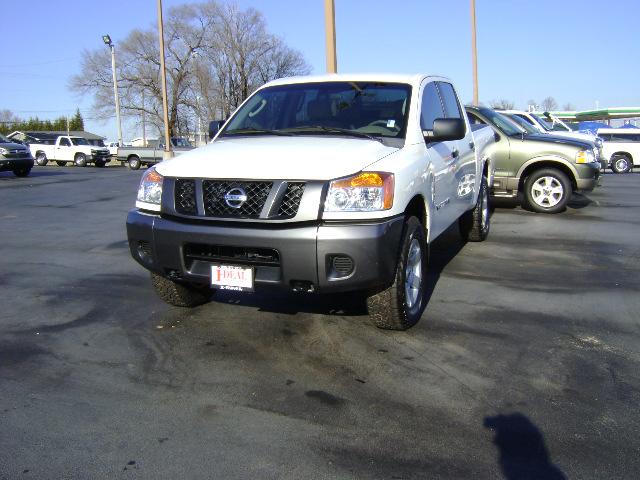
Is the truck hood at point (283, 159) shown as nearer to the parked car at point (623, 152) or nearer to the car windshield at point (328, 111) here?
the car windshield at point (328, 111)

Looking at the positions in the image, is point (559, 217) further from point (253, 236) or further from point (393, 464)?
point (393, 464)

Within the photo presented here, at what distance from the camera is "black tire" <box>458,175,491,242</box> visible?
7723 mm

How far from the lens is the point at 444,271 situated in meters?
6.58

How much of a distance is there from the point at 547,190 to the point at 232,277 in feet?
26.6

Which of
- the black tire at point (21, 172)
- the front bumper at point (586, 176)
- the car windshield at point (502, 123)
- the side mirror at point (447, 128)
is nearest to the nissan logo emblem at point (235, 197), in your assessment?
the side mirror at point (447, 128)

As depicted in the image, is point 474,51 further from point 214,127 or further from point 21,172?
point 214,127

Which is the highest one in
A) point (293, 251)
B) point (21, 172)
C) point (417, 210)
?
point (21, 172)

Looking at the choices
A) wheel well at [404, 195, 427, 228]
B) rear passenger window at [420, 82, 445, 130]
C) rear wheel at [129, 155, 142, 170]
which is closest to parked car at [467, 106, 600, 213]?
rear passenger window at [420, 82, 445, 130]

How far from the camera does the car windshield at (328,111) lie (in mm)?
5066

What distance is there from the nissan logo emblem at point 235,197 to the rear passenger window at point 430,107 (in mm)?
1861

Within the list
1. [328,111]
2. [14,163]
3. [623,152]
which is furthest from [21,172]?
[623,152]

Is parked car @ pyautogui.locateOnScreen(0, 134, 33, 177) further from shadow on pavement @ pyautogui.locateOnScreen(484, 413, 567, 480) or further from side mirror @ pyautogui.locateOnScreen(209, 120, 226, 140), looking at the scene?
shadow on pavement @ pyautogui.locateOnScreen(484, 413, 567, 480)

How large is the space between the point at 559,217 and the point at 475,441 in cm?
820

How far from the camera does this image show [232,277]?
4.17 metres
